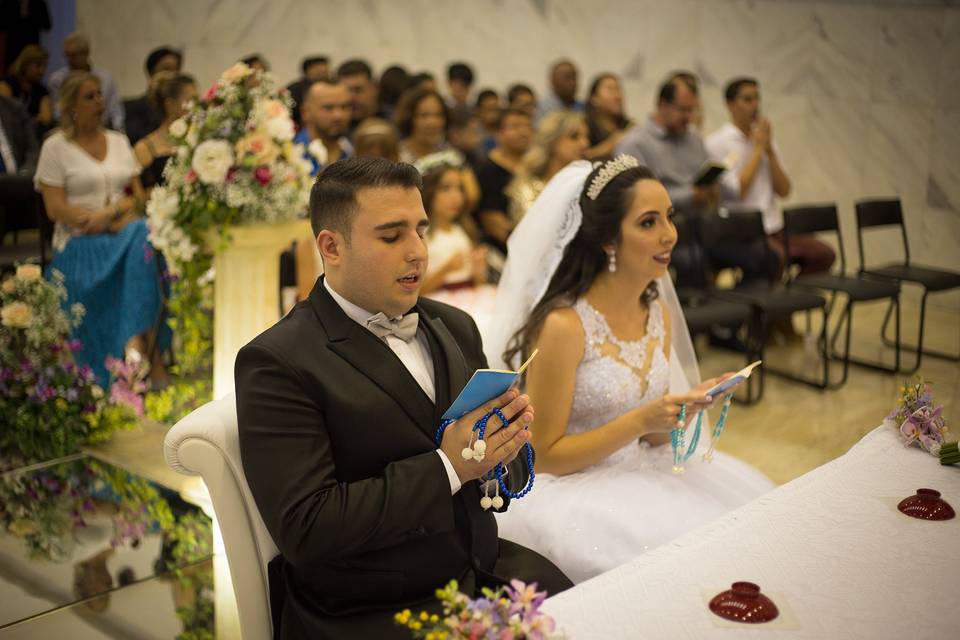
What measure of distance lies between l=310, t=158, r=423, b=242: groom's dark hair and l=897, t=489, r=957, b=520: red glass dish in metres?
1.32

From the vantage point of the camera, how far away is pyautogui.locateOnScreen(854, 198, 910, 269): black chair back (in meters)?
6.56

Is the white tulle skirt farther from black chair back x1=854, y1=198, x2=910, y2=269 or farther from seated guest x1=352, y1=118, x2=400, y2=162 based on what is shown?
black chair back x1=854, y1=198, x2=910, y2=269

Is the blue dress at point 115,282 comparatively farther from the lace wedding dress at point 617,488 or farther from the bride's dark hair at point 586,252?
the lace wedding dress at point 617,488

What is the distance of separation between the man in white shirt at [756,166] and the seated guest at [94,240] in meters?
3.91

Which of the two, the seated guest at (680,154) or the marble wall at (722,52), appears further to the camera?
the seated guest at (680,154)

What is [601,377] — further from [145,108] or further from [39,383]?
[145,108]

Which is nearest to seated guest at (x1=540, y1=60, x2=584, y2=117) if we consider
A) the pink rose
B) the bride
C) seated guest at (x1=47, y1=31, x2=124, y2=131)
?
seated guest at (x1=47, y1=31, x2=124, y2=131)

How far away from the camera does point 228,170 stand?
14.6 feet

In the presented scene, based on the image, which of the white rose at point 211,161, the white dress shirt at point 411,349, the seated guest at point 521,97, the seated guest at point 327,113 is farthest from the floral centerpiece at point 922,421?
the seated guest at point 521,97

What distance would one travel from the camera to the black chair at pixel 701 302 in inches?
232

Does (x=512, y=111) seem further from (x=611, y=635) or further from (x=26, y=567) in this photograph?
(x=611, y=635)

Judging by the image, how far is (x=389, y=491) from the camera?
82.5 inches

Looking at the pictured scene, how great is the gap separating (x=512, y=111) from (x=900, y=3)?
8.91 feet

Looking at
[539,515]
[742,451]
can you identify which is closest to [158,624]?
[539,515]
